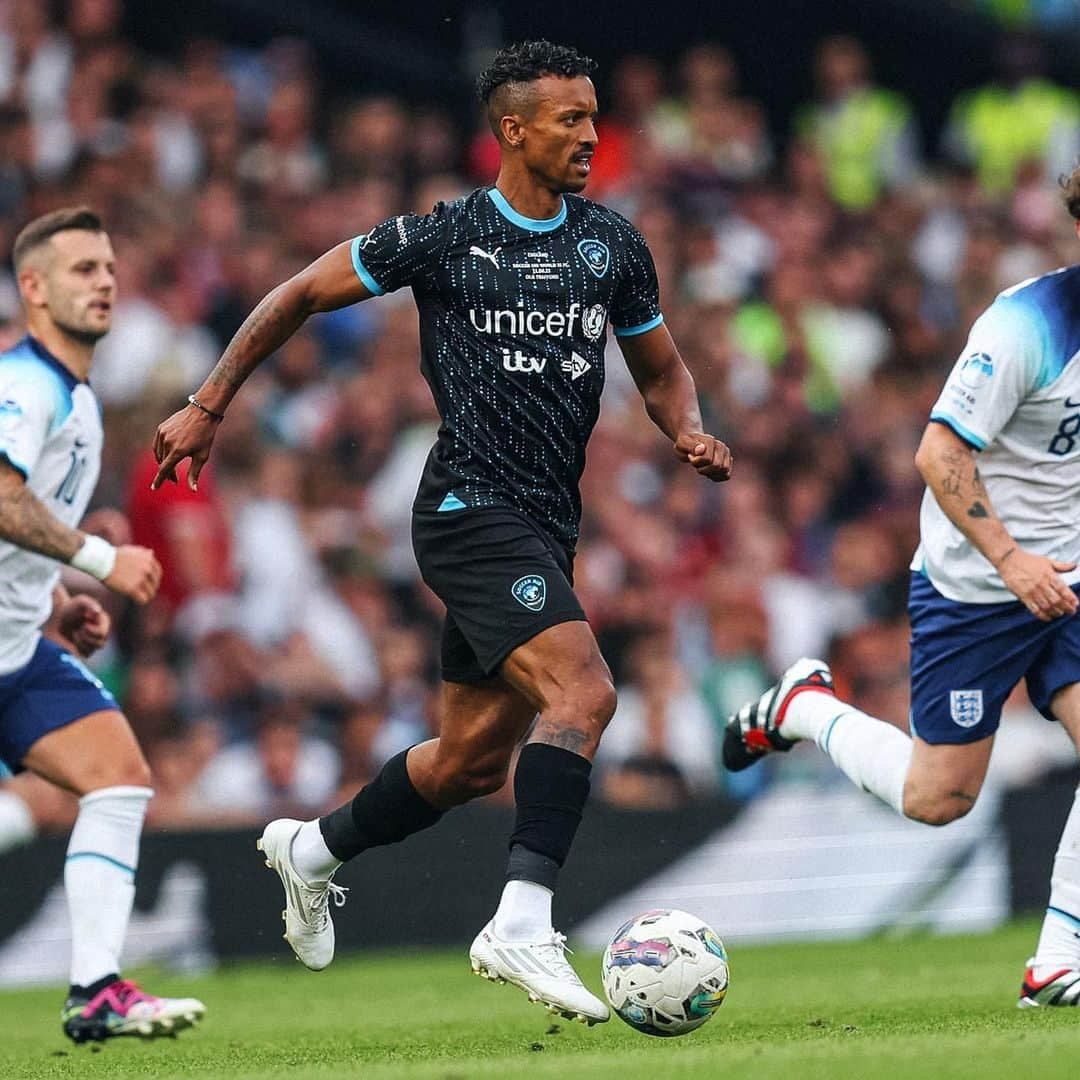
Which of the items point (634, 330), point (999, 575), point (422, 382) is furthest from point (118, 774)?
point (422, 382)

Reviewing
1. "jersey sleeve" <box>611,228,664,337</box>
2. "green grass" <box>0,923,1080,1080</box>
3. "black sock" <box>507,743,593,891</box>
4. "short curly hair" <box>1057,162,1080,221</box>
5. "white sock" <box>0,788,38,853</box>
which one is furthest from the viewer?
"white sock" <box>0,788,38,853</box>

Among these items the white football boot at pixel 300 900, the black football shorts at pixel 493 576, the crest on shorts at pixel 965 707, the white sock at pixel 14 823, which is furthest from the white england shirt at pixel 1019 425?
the white sock at pixel 14 823

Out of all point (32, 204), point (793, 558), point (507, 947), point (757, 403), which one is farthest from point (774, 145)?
point (507, 947)

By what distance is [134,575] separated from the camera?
6.91 metres

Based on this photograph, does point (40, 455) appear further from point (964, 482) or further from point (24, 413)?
point (964, 482)

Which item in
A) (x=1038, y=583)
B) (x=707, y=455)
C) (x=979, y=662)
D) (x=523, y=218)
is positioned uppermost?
(x=523, y=218)

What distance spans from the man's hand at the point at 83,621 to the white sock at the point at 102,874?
0.68m

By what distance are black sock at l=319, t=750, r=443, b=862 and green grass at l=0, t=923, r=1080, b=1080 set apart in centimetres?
63

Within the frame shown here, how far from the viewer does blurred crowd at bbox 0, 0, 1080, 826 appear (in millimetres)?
11656

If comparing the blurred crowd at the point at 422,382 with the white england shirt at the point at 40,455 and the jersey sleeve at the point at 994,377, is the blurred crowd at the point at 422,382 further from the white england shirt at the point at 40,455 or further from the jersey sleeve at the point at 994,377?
the jersey sleeve at the point at 994,377

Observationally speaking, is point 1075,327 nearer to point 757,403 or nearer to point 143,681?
point 143,681

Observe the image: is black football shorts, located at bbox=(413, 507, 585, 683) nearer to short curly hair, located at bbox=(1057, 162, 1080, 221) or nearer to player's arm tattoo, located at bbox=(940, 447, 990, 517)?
player's arm tattoo, located at bbox=(940, 447, 990, 517)

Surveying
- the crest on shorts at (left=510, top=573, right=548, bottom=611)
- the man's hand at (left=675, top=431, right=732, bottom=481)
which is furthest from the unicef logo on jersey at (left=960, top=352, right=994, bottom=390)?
the crest on shorts at (left=510, top=573, right=548, bottom=611)

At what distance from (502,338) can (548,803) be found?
1421 millimetres
